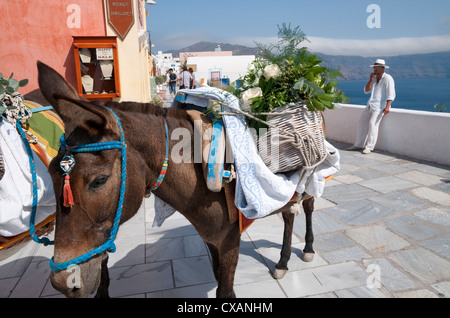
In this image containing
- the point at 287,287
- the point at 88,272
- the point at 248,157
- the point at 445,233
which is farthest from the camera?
the point at 445,233

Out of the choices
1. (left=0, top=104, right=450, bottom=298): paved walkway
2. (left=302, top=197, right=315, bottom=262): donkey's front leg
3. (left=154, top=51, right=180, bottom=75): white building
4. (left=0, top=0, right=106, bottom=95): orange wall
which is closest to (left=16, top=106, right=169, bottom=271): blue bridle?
(left=0, top=104, right=450, bottom=298): paved walkway

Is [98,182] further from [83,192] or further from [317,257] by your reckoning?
[317,257]

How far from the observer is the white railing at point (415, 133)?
6.11m

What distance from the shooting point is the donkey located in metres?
1.29

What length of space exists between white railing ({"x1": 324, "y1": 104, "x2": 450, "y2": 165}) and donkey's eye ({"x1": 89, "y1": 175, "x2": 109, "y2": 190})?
17.1 feet

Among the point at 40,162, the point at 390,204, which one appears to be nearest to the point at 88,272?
the point at 40,162

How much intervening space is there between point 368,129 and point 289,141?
20.9 ft

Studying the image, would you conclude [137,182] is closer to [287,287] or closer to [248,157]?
[248,157]

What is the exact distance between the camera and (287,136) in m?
1.92

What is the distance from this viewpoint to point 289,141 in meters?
1.93

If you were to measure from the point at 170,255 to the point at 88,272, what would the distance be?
2.04 meters

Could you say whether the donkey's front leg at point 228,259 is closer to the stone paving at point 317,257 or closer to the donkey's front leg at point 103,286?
the stone paving at point 317,257

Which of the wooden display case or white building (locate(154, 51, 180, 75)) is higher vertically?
white building (locate(154, 51, 180, 75))

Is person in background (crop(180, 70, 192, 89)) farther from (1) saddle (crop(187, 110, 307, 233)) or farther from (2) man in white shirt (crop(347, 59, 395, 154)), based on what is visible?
(1) saddle (crop(187, 110, 307, 233))
